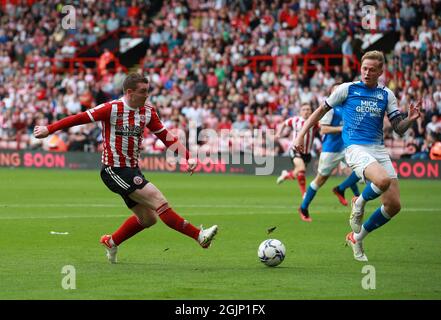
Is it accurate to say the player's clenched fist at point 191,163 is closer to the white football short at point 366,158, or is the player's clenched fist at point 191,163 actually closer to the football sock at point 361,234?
the white football short at point 366,158

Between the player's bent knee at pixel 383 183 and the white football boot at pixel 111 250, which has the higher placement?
the player's bent knee at pixel 383 183

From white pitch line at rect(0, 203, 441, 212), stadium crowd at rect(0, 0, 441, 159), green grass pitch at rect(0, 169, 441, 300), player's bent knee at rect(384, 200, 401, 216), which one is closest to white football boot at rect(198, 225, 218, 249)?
green grass pitch at rect(0, 169, 441, 300)

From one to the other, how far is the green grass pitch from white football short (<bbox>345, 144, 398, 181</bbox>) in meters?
1.05

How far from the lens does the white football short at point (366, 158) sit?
10.7m

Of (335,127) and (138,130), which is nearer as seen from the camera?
(138,130)

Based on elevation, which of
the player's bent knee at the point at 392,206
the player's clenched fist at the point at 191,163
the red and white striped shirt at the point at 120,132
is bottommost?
the player's bent knee at the point at 392,206

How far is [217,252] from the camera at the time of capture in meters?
11.6

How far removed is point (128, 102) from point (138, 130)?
0.33 m

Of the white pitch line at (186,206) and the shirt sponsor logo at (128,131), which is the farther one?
the white pitch line at (186,206)

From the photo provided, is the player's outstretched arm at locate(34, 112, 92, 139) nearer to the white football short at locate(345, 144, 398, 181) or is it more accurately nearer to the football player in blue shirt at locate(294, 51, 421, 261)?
the football player in blue shirt at locate(294, 51, 421, 261)

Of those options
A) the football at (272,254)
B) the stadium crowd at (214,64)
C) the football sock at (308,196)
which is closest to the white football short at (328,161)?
the football sock at (308,196)

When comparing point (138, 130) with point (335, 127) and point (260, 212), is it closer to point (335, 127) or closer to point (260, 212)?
point (335, 127)

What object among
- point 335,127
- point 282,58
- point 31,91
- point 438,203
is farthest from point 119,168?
point 31,91

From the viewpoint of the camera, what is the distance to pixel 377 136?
36.0ft
